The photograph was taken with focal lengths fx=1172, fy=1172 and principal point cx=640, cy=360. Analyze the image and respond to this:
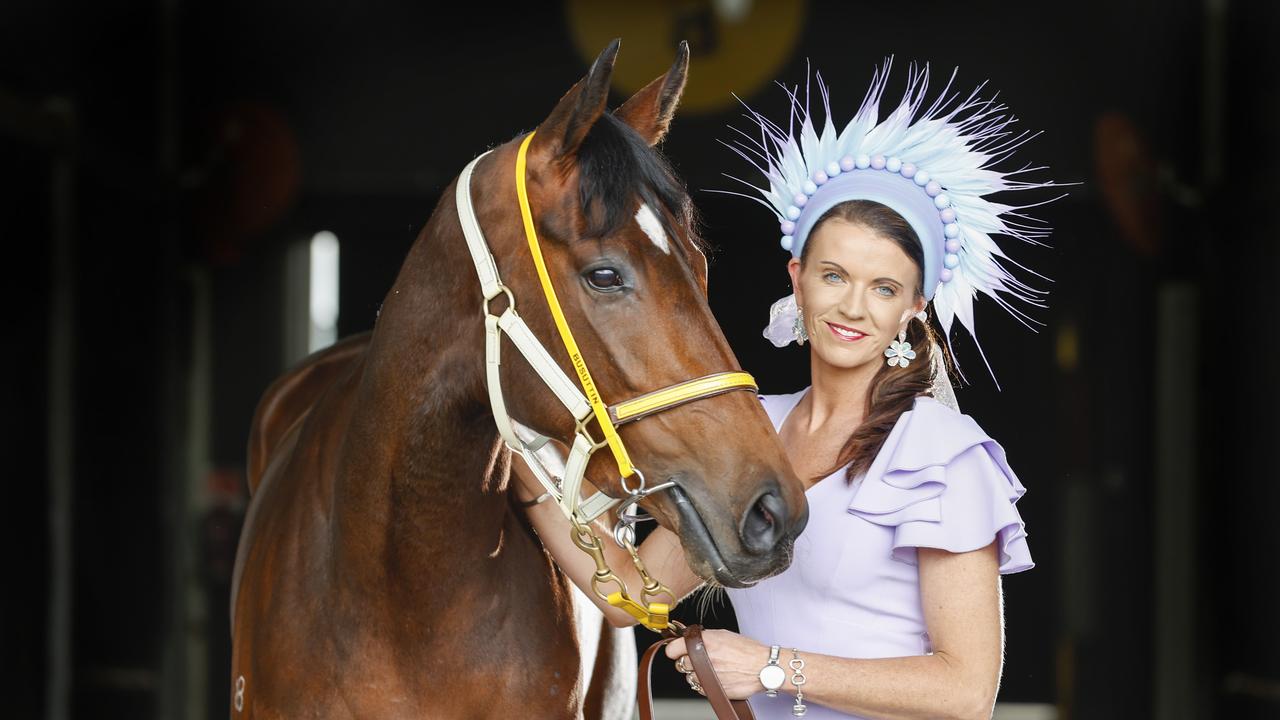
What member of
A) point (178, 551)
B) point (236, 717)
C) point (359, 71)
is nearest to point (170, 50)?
point (359, 71)

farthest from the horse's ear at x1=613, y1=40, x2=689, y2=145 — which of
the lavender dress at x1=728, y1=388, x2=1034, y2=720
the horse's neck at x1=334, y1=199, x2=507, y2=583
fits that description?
the lavender dress at x1=728, y1=388, x2=1034, y2=720

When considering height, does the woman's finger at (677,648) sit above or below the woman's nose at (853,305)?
below

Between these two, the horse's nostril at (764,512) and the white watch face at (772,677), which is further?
the white watch face at (772,677)

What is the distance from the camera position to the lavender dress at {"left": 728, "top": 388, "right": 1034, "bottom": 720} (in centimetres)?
168

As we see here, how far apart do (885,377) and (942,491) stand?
0.22m

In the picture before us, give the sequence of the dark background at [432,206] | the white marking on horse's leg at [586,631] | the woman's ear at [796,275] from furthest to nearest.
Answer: the dark background at [432,206], the white marking on horse's leg at [586,631], the woman's ear at [796,275]

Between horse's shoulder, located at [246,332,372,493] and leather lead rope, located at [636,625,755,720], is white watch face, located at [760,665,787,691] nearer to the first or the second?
leather lead rope, located at [636,625,755,720]

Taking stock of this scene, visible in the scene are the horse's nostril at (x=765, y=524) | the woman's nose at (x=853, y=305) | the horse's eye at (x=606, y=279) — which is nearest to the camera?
the horse's nostril at (x=765, y=524)

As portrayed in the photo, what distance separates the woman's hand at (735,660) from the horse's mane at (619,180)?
0.57 meters

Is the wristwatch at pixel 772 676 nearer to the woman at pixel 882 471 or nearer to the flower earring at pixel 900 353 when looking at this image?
the woman at pixel 882 471

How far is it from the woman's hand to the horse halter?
10 cm

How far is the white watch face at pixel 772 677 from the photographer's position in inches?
63.0

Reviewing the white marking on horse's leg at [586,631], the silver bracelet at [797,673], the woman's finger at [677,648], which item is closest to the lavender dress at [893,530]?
the silver bracelet at [797,673]

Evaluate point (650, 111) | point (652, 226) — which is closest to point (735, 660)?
point (652, 226)
